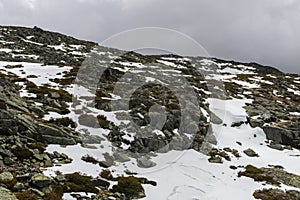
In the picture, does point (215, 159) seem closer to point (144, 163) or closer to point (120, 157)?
point (144, 163)

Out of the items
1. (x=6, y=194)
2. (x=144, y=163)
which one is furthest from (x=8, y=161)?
(x=144, y=163)

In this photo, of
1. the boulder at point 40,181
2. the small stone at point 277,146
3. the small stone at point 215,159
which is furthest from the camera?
the small stone at point 277,146

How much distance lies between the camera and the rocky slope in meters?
16.5

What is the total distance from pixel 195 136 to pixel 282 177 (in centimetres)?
771

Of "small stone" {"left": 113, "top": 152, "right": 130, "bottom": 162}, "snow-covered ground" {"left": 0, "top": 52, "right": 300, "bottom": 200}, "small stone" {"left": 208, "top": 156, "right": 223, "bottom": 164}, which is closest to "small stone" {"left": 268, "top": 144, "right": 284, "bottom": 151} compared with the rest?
"snow-covered ground" {"left": 0, "top": 52, "right": 300, "bottom": 200}

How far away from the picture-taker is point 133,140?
75.5 ft

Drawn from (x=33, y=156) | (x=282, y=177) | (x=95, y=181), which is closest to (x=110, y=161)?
(x=95, y=181)

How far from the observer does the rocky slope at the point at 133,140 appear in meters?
16.5

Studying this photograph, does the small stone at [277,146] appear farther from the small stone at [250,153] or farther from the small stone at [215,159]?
the small stone at [215,159]

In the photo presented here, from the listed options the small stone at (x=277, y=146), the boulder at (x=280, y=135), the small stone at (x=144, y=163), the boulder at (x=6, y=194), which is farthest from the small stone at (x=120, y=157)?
the boulder at (x=280, y=135)

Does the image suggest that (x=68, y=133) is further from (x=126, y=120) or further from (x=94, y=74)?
(x=94, y=74)

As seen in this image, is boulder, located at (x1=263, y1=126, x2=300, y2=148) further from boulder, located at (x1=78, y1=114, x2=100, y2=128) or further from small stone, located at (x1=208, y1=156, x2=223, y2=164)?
boulder, located at (x1=78, y1=114, x2=100, y2=128)

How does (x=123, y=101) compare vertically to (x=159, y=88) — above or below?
below

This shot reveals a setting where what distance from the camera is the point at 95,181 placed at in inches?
647
